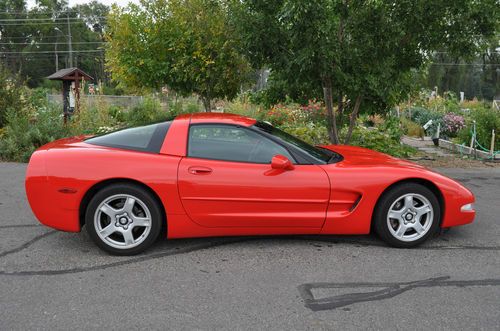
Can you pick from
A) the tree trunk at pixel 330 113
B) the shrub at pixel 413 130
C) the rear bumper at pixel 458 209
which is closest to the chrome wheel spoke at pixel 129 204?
the rear bumper at pixel 458 209

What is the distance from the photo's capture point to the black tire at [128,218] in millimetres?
3943

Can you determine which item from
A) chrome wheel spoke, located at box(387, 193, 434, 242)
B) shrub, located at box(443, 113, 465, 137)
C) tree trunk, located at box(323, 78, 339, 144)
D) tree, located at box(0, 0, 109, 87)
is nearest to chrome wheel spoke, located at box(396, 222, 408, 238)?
chrome wheel spoke, located at box(387, 193, 434, 242)

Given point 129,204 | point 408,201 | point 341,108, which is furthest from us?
point 341,108

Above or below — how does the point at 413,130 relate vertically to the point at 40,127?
below

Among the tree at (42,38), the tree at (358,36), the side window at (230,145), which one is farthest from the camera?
the tree at (42,38)

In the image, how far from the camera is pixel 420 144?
43.5 feet

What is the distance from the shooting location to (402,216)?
13.9ft

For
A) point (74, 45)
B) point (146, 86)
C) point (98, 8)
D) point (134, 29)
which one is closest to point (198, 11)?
point (134, 29)

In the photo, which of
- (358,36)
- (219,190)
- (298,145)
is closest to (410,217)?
(298,145)

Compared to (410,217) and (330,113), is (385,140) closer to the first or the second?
(330,113)

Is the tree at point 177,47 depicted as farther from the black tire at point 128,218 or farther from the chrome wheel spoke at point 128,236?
the chrome wheel spoke at point 128,236

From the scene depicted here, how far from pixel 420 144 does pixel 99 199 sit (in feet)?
36.9

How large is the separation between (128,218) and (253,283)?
1.27 metres

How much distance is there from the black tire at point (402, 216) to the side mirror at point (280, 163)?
37.1 inches
